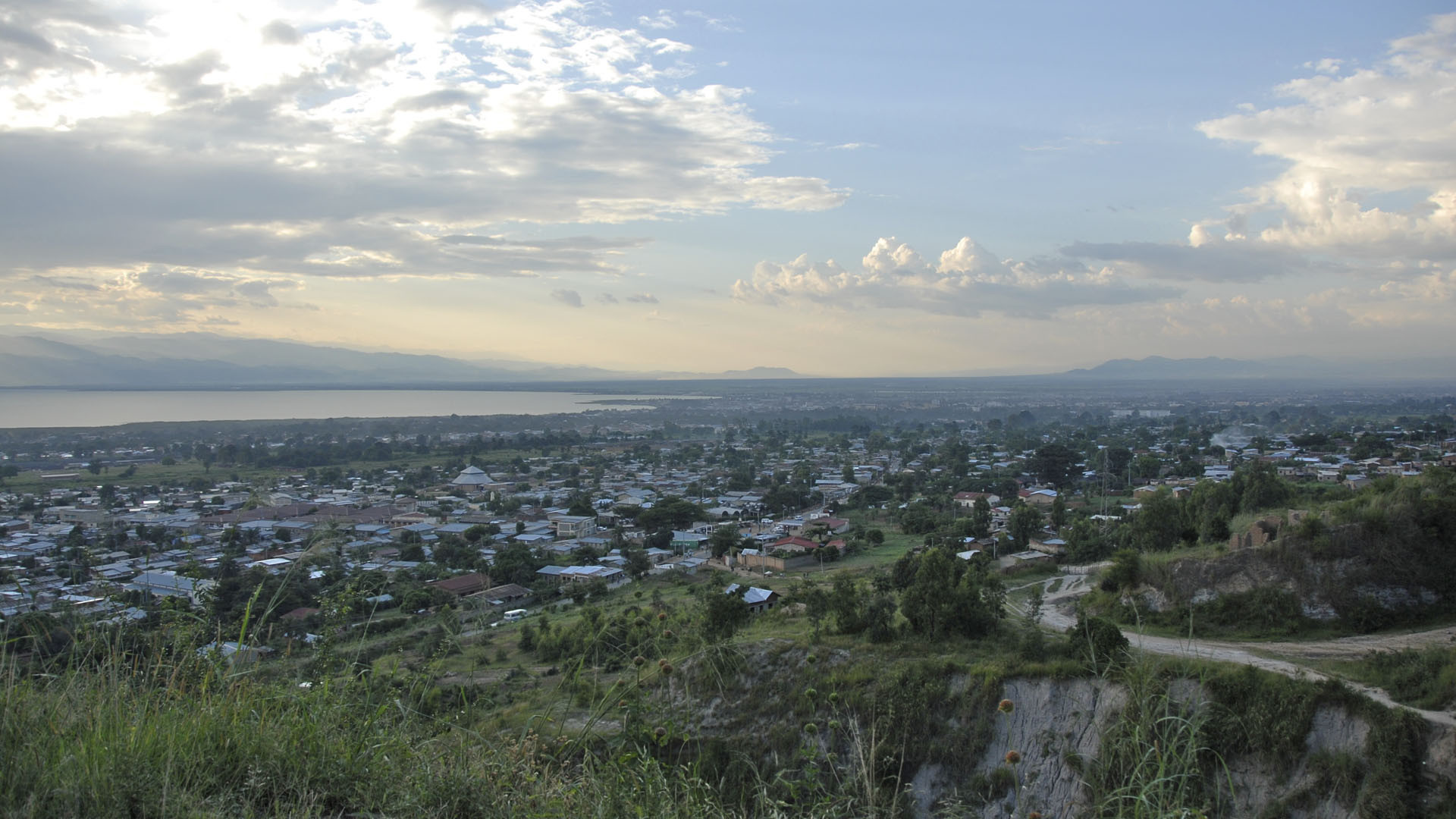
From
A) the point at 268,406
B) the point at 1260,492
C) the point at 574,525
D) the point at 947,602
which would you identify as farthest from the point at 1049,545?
the point at 268,406

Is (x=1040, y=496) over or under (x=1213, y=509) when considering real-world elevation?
under

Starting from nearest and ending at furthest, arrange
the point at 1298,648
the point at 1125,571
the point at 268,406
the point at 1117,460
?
the point at 1298,648 → the point at 1125,571 → the point at 1117,460 → the point at 268,406

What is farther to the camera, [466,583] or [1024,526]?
[1024,526]

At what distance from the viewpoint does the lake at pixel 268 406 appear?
2768 inches

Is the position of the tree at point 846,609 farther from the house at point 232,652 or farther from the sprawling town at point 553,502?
the house at point 232,652

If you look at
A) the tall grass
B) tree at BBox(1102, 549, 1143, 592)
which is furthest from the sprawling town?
tree at BBox(1102, 549, 1143, 592)

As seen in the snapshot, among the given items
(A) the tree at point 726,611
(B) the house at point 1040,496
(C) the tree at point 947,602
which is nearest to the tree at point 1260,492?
(C) the tree at point 947,602

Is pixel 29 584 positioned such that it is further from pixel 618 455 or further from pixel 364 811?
pixel 618 455

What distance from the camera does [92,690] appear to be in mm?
2713

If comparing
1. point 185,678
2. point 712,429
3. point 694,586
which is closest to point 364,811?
point 185,678

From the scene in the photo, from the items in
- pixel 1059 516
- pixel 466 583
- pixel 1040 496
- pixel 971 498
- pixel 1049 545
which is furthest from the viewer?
pixel 1040 496

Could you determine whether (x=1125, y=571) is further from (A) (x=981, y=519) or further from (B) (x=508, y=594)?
(B) (x=508, y=594)

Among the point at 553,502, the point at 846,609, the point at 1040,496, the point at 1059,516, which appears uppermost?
the point at 846,609

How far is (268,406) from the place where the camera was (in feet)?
302
